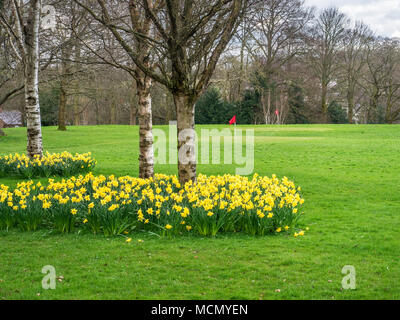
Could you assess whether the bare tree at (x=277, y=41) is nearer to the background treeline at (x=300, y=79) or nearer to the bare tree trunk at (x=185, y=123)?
the background treeline at (x=300, y=79)

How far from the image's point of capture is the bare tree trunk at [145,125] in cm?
909

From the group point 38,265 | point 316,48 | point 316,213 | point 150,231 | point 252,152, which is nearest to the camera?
point 38,265

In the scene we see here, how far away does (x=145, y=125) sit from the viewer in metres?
9.34

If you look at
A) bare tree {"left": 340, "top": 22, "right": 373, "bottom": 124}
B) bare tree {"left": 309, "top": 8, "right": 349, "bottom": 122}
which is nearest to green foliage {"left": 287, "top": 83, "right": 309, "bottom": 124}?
bare tree {"left": 309, "top": 8, "right": 349, "bottom": 122}

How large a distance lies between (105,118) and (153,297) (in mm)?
52400

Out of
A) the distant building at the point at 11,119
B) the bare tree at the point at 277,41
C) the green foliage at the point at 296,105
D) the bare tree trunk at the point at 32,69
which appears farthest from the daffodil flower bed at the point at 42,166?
the distant building at the point at 11,119

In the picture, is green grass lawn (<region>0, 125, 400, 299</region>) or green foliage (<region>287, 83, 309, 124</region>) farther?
green foliage (<region>287, 83, 309, 124</region>)

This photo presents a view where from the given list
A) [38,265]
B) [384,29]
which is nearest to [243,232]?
[38,265]

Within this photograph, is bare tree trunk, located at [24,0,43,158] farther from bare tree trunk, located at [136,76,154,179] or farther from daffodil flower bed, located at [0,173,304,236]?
daffodil flower bed, located at [0,173,304,236]

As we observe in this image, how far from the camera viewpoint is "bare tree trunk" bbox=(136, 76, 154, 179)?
29.8 feet
